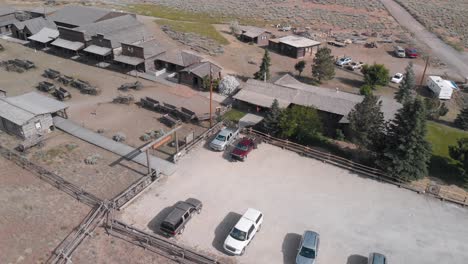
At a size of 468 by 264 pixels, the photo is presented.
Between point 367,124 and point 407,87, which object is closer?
point 367,124

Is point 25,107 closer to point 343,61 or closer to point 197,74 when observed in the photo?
point 197,74

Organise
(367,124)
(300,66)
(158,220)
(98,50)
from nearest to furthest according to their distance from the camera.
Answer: (158,220), (367,124), (98,50), (300,66)

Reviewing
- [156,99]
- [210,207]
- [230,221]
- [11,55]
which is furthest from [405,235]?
[11,55]

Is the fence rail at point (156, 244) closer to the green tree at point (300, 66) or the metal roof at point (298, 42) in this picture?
the green tree at point (300, 66)

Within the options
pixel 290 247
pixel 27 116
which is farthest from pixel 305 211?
pixel 27 116

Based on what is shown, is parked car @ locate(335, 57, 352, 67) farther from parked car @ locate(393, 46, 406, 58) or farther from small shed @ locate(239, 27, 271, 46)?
small shed @ locate(239, 27, 271, 46)

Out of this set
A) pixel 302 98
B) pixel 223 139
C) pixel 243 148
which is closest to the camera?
pixel 243 148

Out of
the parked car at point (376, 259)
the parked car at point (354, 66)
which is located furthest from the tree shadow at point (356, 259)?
the parked car at point (354, 66)

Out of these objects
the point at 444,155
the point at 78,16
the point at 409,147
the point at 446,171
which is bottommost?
the point at 444,155
